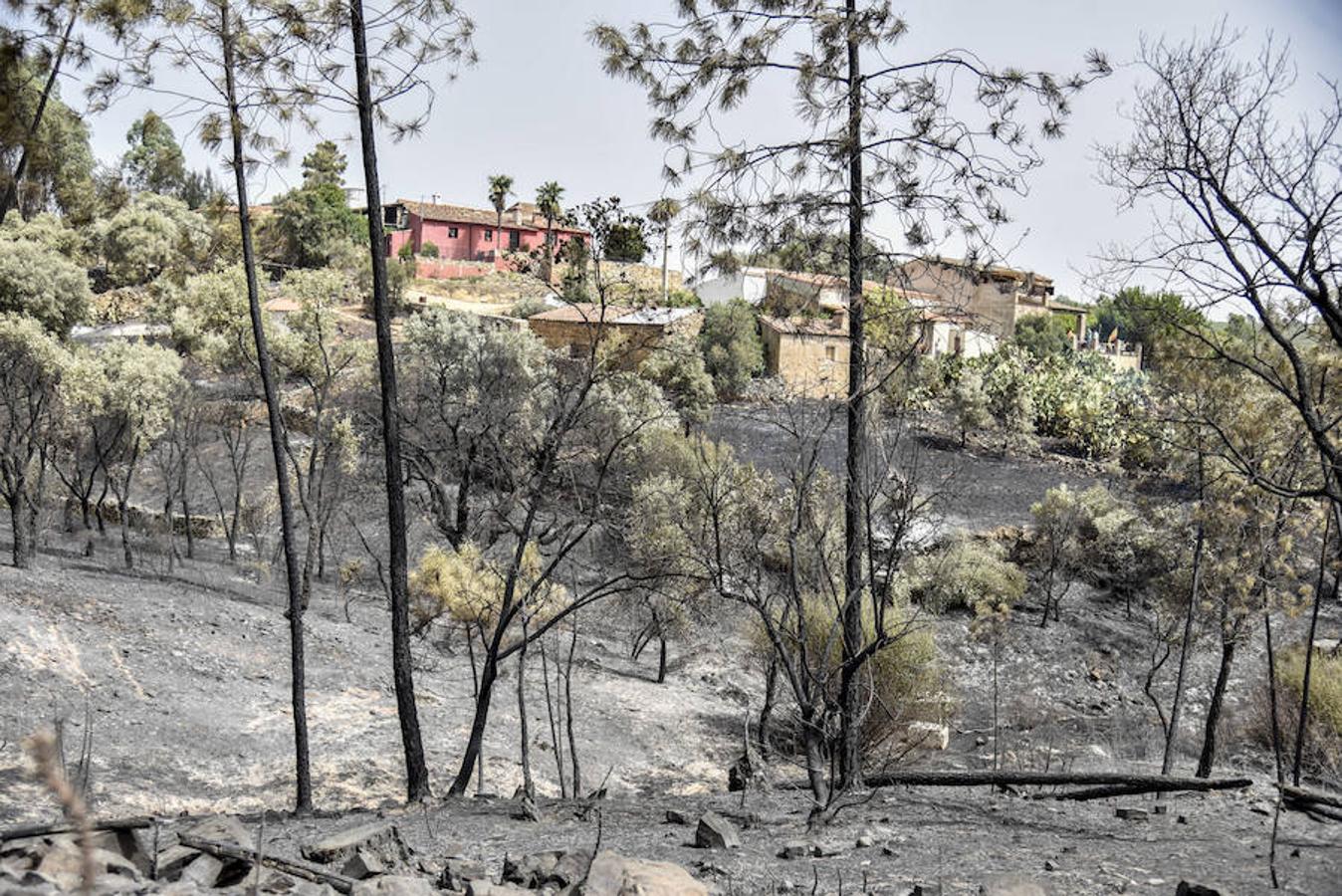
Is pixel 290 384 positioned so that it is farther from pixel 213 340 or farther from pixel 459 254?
pixel 459 254

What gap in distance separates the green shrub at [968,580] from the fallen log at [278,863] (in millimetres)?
21694

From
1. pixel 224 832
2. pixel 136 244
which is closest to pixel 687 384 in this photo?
pixel 136 244

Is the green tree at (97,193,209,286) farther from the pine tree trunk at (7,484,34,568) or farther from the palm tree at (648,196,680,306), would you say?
the palm tree at (648,196,680,306)

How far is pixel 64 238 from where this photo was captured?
4056 centimetres

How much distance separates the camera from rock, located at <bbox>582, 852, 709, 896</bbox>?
4.75 m

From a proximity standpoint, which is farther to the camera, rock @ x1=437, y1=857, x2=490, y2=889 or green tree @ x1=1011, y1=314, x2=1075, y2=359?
green tree @ x1=1011, y1=314, x2=1075, y2=359

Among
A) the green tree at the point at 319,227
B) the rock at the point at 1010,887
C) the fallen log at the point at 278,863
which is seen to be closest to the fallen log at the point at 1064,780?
A: the rock at the point at 1010,887

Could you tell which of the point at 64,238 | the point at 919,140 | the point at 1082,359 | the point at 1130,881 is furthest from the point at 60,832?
the point at 1082,359

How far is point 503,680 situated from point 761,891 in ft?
51.2

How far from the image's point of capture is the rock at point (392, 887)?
4.55 meters

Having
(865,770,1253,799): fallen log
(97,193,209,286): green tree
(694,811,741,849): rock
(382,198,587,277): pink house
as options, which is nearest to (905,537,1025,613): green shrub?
(865,770,1253,799): fallen log

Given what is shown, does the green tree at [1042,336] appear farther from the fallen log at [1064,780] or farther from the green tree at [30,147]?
the green tree at [30,147]

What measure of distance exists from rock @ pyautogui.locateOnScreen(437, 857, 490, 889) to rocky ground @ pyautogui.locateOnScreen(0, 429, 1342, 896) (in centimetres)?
4

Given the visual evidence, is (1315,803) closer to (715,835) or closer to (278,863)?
(715,835)
